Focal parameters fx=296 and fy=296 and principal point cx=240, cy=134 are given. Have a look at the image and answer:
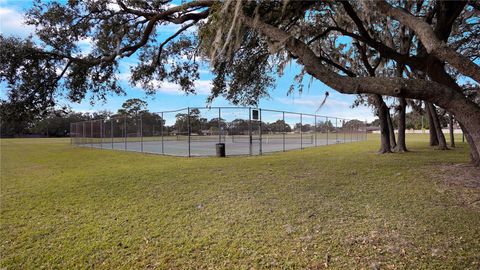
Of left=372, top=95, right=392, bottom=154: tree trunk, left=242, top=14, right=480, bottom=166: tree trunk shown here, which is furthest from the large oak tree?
left=372, top=95, right=392, bottom=154: tree trunk

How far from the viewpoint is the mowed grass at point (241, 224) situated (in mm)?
3172

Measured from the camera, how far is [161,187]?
22.7 feet

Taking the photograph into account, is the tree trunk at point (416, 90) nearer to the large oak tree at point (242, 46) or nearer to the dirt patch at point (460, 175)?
the large oak tree at point (242, 46)

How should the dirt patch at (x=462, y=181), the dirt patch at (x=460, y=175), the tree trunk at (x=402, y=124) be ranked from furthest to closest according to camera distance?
1. the tree trunk at (x=402, y=124)
2. the dirt patch at (x=460, y=175)
3. the dirt patch at (x=462, y=181)

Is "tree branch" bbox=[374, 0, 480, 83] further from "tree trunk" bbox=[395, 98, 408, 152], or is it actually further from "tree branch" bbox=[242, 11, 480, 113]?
"tree trunk" bbox=[395, 98, 408, 152]

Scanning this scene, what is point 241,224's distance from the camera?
4.29m

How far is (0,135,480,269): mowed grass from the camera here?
125 inches

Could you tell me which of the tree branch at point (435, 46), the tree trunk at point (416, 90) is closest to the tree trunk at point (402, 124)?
the tree branch at point (435, 46)

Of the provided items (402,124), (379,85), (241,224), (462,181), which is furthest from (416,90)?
(402,124)

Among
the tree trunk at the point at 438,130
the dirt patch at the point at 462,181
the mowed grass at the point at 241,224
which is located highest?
the tree trunk at the point at 438,130

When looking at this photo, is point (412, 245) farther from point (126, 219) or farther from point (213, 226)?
point (126, 219)

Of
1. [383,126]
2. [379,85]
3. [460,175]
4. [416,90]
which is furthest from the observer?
[383,126]

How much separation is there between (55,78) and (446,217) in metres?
9.34

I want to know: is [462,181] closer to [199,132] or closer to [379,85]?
[379,85]
